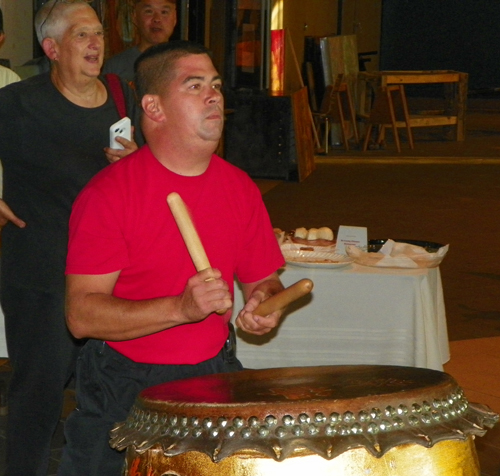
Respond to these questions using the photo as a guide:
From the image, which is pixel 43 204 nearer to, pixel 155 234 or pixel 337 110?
pixel 155 234

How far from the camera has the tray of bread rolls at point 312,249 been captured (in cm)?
412

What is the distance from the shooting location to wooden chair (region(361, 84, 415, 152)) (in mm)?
15016

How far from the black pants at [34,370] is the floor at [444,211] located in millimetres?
649

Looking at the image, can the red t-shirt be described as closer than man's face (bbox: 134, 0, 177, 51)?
Yes

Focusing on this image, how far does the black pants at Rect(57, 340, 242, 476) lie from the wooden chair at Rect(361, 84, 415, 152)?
501 inches

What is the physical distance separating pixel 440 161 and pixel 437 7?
16.4 m

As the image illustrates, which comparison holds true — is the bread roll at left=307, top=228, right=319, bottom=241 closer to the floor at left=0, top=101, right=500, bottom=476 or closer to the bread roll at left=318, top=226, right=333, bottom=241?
the bread roll at left=318, top=226, right=333, bottom=241

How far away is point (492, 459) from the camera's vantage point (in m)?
4.14

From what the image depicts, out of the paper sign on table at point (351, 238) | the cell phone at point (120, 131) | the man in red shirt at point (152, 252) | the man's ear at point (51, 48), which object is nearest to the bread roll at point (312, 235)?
the paper sign on table at point (351, 238)

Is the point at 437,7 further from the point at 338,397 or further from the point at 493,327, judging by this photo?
the point at 338,397

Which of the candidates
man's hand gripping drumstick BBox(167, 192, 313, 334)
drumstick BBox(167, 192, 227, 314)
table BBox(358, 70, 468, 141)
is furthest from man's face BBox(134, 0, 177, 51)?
table BBox(358, 70, 468, 141)

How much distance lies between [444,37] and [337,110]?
15882 mm

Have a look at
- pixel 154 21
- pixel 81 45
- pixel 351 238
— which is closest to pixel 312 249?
pixel 351 238

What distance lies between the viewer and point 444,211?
412 inches
